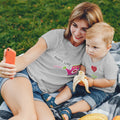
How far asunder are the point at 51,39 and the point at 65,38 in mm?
188

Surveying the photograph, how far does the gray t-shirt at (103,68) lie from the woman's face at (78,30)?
9.8 inches

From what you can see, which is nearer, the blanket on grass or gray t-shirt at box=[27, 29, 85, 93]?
the blanket on grass

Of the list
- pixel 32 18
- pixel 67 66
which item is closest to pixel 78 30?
pixel 67 66

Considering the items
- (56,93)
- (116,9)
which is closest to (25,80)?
(56,93)

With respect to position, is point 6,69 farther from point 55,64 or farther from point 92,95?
point 92,95

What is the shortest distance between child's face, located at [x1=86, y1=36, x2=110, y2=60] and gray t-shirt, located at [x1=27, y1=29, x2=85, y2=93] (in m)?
0.25

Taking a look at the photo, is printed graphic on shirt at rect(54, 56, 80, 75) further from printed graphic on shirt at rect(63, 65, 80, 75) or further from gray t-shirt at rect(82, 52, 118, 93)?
gray t-shirt at rect(82, 52, 118, 93)

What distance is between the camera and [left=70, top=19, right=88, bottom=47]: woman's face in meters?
2.07

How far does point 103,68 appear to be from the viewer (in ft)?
7.08

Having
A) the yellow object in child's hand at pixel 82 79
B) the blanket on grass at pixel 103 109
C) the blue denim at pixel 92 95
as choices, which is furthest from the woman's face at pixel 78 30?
the blanket on grass at pixel 103 109

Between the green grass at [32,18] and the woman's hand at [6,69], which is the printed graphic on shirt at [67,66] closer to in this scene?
the woman's hand at [6,69]

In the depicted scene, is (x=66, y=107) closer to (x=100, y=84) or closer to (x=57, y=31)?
(x=100, y=84)

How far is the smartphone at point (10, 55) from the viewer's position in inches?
66.9

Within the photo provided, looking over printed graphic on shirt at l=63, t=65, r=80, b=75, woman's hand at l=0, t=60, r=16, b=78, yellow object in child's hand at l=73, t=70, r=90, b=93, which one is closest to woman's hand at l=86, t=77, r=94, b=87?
yellow object in child's hand at l=73, t=70, r=90, b=93
